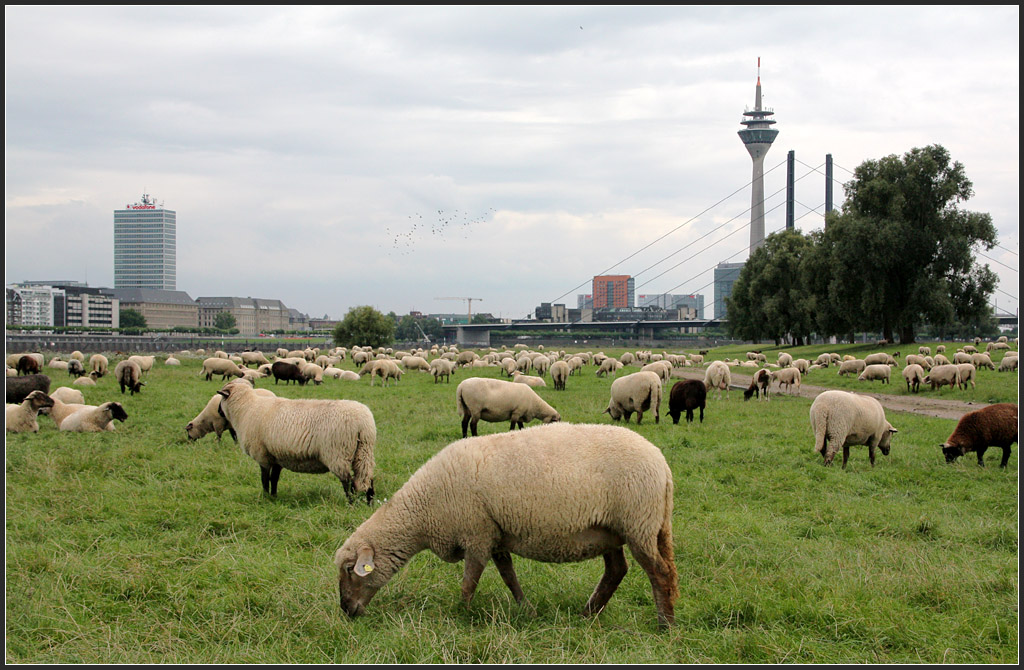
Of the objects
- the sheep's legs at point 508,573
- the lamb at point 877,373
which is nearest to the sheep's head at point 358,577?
the sheep's legs at point 508,573

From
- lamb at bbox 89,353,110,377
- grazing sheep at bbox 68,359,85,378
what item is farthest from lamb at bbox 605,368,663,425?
grazing sheep at bbox 68,359,85,378

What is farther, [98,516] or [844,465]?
[844,465]

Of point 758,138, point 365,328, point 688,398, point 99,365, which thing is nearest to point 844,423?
point 688,398

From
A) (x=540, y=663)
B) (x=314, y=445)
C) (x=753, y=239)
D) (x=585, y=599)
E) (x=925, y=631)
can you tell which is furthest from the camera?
(x=753, y=239)

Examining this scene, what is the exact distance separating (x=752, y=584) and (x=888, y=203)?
4148 centimetres

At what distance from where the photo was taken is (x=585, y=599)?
19.0 ft

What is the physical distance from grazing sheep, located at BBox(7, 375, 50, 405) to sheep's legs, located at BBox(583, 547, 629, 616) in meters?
17.6

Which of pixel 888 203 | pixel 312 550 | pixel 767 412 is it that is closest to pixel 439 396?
pixel 767 412

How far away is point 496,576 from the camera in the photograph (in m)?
6.23

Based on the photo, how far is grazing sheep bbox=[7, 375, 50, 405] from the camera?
17.9m

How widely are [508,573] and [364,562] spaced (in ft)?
3.68

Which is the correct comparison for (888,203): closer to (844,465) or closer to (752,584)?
(844,465)

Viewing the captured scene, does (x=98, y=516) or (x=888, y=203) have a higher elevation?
(x=888, y=203)

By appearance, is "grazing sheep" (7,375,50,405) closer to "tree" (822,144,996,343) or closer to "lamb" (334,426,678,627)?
"lamb" (334,426,678,627)
